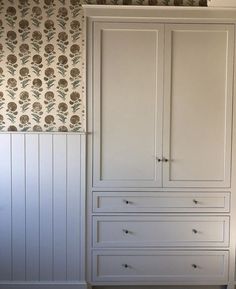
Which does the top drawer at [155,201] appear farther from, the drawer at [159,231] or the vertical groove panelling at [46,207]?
the vertical groove panelling at [46,207]

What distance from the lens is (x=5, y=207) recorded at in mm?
2689

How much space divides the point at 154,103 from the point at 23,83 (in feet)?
3.16

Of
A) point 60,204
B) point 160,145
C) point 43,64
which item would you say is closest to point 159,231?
point 160,145

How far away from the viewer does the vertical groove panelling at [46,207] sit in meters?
2.66

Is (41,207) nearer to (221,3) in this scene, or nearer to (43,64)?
(43,64)

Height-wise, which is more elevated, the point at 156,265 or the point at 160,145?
the point at 160,145

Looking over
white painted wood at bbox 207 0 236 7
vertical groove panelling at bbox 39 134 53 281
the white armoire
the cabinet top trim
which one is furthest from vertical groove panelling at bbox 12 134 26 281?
white painted wood at bbox 207 0 236 7

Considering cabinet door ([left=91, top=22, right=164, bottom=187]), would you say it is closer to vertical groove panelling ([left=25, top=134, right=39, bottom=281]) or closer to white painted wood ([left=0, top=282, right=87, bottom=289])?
vertical groove panelling ([left=25, top=134, right=39, bottom=281])

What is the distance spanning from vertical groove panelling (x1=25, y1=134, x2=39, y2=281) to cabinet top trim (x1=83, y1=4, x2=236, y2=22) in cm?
100

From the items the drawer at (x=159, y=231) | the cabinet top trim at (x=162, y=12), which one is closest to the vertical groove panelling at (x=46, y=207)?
the drawer at (x=159, y=231)

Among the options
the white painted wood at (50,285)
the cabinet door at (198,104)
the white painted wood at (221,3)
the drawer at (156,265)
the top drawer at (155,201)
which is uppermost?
the white painted wood at (221,3)

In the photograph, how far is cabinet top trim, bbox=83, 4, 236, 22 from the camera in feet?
8.50

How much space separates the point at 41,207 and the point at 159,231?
2.91 ft

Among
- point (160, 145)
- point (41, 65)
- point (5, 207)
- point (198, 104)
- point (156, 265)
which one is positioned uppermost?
point (41, 65)
